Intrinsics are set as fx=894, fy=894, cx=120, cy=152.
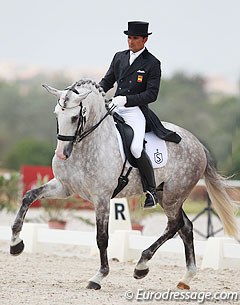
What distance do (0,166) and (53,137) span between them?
30.7 feet

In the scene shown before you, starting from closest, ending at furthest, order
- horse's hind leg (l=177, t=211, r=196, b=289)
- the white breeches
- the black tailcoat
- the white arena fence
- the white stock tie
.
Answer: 1. the white breeches
2. the black tailcoat
3. the white stock tie
4. horse's hind leg (l=177, t=211, r=196, b=289)
5. the white arena fence

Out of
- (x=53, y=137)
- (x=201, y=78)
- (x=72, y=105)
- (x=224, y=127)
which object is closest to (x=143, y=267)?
(x=72, y=105)

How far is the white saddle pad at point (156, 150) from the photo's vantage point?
25.5 feet

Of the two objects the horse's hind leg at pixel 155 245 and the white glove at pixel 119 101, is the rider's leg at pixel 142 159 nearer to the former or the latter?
the white glove at pixel 119 101

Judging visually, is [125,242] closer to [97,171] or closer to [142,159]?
[142,159]

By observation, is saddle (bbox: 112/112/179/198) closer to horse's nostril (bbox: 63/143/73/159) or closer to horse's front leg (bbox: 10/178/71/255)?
horse's front leg (bbox: 10/178/71/255)

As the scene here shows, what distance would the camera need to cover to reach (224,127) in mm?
35188

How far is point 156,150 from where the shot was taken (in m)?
7.82

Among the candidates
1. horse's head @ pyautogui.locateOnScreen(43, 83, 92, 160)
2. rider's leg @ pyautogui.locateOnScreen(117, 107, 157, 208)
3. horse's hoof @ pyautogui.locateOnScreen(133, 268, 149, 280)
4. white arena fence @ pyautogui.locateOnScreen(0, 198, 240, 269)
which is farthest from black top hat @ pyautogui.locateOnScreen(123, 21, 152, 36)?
white arena fence @ pyautogui.locateOnScreen(0, 198, 240, 269)

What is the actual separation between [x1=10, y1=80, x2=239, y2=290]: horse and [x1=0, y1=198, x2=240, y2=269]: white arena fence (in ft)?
4.21

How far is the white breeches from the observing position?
7.53m

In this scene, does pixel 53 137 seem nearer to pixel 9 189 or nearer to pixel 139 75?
pixel 9 189

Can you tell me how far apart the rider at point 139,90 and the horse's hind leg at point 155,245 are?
419 millimetres

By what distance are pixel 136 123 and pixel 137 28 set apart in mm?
812
